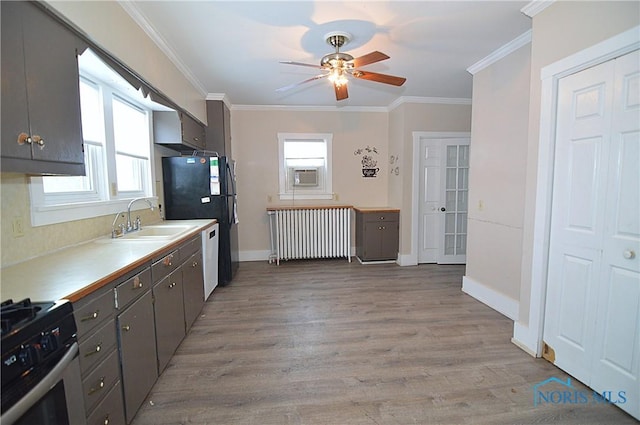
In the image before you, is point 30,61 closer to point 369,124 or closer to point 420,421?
point 420,421

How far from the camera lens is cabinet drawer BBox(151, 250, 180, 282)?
1.91 m

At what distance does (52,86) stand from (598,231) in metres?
3.17

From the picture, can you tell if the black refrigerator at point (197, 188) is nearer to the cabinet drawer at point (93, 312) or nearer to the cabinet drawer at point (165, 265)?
the cabinet drawer at point (165, 265)

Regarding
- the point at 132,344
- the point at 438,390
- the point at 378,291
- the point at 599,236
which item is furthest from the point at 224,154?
the point at 599,236

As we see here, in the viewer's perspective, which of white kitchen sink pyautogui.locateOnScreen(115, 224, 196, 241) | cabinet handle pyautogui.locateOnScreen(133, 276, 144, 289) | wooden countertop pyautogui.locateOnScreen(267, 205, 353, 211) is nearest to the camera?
cabinet handle pyautogui.locateOnScreen(133, 276, 144, 289)

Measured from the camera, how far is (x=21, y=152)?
1288 millimetres

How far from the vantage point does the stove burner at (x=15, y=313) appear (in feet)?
2.94

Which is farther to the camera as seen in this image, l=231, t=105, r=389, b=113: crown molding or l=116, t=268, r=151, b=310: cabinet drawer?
l=231, t=105, r=389, b=113: crown molding

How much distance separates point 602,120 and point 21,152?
3.07 m

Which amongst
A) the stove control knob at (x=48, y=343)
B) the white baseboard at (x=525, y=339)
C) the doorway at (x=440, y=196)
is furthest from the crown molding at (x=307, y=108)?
the stove control knob at (x=48, y=343)

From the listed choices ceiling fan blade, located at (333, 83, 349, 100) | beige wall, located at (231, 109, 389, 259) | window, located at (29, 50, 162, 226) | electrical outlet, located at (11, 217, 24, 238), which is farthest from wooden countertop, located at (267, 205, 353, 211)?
electrical outlet, located at (11, 217, 24, 238)

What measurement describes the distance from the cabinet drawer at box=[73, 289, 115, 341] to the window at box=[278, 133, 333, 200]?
379 cm

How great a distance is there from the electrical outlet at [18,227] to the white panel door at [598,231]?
333 centimetres

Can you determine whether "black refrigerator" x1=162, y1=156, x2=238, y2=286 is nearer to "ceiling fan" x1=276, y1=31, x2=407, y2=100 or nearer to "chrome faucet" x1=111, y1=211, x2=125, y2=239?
"chrome faucet" x1=111, y1=211, x2=125, y2=239
